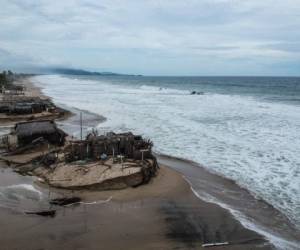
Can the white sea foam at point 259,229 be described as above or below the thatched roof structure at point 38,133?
below

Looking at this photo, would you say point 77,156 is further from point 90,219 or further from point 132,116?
point 132,116

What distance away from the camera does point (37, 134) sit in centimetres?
2183

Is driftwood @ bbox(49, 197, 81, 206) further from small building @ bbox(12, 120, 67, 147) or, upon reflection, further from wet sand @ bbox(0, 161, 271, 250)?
small building @ bbox(12, 120, 67, 147)

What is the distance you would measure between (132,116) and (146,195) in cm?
2313

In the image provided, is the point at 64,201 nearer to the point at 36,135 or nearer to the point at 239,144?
the point at 36,135

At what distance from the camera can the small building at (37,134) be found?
21.3 m

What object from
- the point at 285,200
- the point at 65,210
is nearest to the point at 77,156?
the point at 65,210

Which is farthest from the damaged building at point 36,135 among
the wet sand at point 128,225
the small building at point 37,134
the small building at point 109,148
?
the wet sand at point 128,225

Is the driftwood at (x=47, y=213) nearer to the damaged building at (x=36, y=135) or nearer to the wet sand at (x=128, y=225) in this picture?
the wet sand at (x=128, y=225)

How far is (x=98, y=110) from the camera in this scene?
43.9m

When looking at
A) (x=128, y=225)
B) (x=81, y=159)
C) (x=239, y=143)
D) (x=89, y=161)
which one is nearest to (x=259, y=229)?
(x=128, y=225)

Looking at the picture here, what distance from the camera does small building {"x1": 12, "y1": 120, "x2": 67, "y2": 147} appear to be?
2134 centimetres

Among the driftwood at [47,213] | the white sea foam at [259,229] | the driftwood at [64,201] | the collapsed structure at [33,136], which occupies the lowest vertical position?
the driftwood at [47,213]

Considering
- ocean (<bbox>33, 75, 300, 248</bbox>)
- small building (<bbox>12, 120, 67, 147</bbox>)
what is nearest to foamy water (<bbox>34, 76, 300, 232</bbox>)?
ocean (<bbox>33, 75, 300, 248</bbox>)
